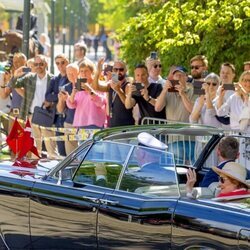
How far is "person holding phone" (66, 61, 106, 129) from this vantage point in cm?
1285

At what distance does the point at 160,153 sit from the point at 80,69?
5.96 m

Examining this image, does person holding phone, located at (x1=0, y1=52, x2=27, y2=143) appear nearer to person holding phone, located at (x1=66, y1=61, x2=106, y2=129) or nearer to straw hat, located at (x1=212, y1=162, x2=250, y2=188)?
person holding phone, located at (x1=66, y1=61, x2=106, y2=129)

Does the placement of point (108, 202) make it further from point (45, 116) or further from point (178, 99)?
point (45, 116)

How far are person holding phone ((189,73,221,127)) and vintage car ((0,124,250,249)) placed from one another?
2.48 metres

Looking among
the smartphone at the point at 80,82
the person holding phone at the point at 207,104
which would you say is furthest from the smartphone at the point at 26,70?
the person holding phone at the point at 207,104

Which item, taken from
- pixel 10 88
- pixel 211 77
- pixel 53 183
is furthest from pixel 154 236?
pixel 10 88

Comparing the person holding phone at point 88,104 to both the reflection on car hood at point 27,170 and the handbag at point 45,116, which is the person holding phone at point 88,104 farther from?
the reflection on car hood at point 27,170

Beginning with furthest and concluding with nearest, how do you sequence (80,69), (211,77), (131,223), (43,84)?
(43,84) → (80,69) → (211,77) → (131,223)

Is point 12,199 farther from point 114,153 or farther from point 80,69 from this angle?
point 80,69

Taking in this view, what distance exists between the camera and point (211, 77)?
36.4 ft

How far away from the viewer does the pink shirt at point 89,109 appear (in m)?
12.9

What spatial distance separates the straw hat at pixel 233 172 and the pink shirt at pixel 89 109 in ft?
18.0

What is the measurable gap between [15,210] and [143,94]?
13.1 ft

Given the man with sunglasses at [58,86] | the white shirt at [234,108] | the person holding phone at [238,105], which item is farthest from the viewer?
the man with sunglasses at [58,86]
